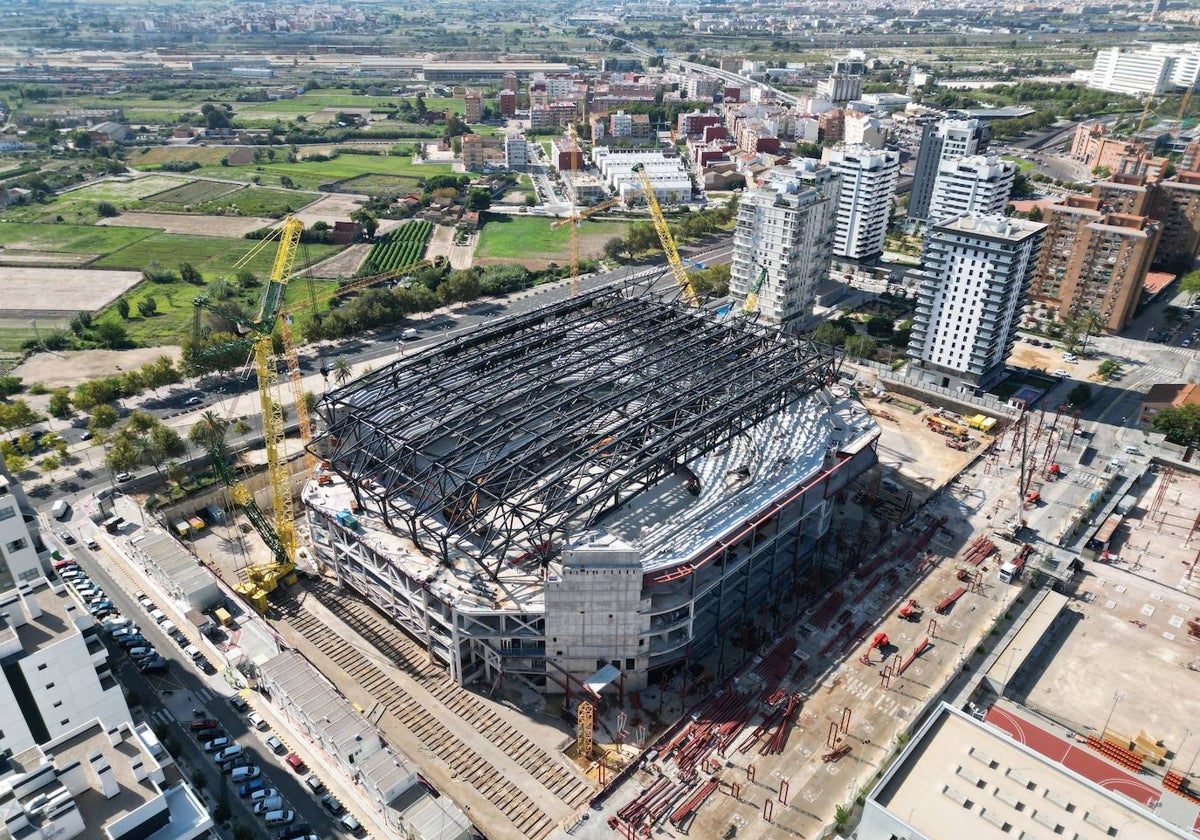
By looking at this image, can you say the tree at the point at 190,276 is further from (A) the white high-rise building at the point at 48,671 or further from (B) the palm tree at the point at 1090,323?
(B) the palm tree at the point at 1090,323

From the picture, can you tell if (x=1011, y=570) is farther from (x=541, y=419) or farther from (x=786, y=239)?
(x=786, y=239)

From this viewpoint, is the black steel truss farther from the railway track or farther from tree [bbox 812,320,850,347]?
tree [bbox 812,320,850,347]

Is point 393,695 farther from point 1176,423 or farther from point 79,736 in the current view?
point 1176,423

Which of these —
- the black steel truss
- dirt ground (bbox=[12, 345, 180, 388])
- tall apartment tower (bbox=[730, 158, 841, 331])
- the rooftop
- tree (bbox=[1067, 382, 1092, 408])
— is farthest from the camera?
tall apartment tower (bbox=[730, 158, 841, 331])

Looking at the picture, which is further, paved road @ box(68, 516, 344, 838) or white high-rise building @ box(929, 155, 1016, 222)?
white high-rise building @ box(929, 155, 1016, 222)

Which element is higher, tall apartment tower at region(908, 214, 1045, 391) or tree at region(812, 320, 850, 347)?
tall apartment tower at region(908, 214, 1045, 391)

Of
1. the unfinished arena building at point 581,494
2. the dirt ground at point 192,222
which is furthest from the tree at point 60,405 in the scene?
the dirt ground at point 192,222

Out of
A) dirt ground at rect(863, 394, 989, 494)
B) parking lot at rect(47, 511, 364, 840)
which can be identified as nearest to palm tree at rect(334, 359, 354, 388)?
parking lot at rect(47, 511, 364, 840)
